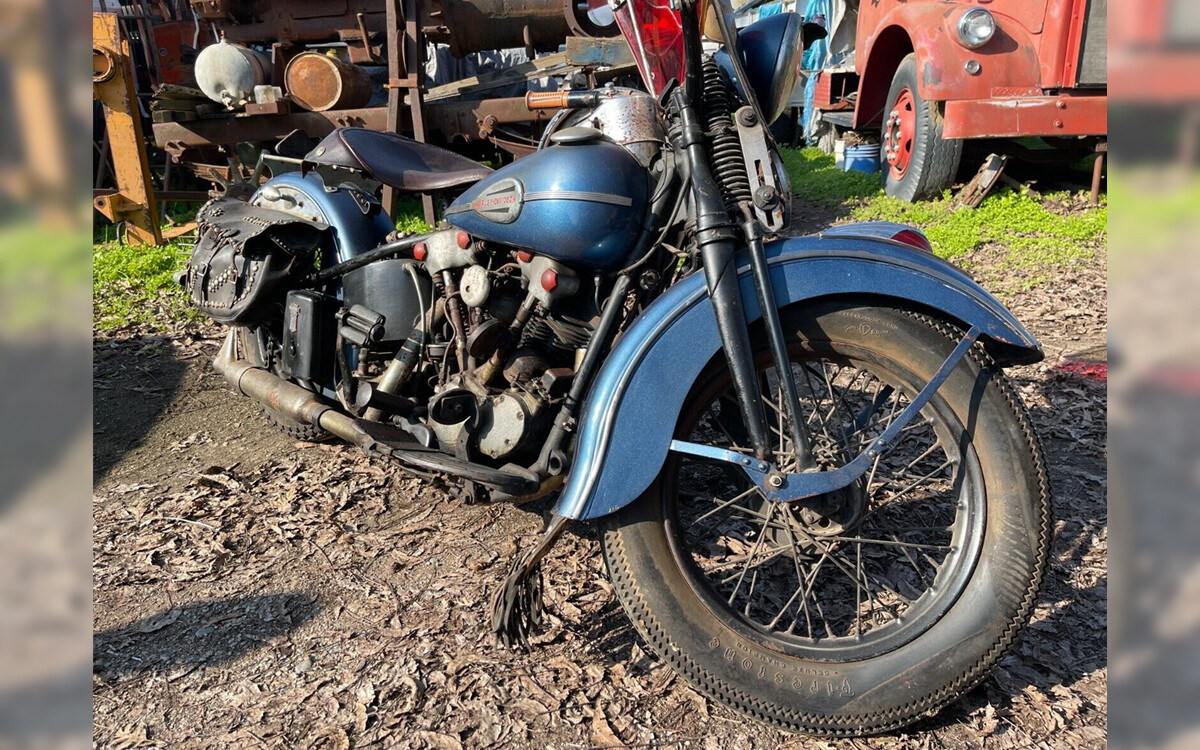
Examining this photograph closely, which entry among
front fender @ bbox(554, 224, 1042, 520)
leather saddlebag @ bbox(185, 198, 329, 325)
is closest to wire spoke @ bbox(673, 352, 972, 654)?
front fender @ bbox(554, 224, 1042, 520)

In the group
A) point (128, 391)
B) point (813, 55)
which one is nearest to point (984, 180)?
point (128, 391)

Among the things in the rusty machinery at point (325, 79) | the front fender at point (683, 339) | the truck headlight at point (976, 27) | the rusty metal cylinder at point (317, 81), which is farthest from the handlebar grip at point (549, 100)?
the truck headlight at point (976, 27)

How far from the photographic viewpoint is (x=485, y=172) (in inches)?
116

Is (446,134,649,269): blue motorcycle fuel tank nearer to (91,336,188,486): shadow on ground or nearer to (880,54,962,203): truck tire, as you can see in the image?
(91,336,188,486): shadow on ground

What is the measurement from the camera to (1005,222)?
21.0 ft

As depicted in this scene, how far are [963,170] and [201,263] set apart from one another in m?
6.39

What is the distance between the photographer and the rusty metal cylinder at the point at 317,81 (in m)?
6.50

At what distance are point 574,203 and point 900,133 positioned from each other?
5.96 m

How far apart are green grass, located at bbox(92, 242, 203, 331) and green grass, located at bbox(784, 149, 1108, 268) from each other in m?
5.03

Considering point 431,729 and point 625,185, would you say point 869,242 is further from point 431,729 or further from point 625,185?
point 431,729

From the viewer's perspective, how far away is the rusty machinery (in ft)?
20.5

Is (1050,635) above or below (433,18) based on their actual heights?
below

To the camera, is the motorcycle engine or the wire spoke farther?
the motorcycle engine

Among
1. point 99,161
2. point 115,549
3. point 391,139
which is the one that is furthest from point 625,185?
point 99,161
